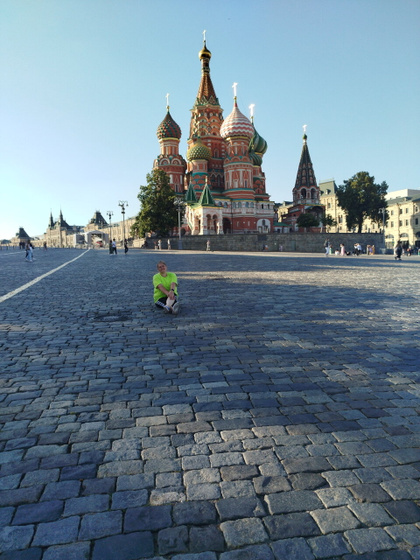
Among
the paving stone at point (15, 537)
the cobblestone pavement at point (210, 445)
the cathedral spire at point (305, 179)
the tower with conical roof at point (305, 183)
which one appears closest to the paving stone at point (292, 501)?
the cobblestone pavement at point (210, 445)

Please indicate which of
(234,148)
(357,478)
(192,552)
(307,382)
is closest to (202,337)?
(307,382)

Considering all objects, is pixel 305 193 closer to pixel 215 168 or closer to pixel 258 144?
pixel 258 144

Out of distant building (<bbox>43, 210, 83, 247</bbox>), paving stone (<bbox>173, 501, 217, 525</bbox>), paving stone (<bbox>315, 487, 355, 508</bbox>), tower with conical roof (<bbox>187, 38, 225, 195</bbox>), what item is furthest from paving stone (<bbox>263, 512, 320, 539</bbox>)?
distant building (<bbox>43, 210, 83, 247</bbox>)

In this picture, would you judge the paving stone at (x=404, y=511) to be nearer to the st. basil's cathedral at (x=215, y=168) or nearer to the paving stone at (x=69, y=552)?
the paving stone at (x=69, y=552)

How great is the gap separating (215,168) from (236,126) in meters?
8.26

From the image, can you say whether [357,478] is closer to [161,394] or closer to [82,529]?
[82,529]

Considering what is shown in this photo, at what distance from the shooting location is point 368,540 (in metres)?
1.95

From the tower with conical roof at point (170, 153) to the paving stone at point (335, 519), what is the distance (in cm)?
7037

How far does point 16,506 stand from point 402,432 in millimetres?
2691

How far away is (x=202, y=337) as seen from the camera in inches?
226

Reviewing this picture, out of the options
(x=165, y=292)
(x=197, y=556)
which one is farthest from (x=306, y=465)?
(x=165, y=292)

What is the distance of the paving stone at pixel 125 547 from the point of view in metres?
1.87

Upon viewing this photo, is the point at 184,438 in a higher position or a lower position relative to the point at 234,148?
lower

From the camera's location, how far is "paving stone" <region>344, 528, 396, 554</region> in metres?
1.90
